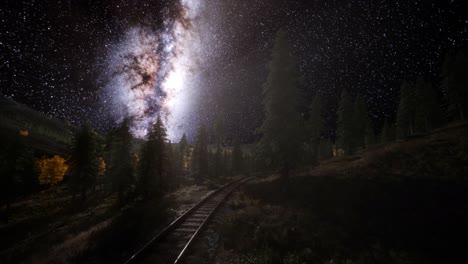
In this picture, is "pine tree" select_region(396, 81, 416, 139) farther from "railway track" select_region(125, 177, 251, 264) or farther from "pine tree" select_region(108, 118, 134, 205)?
"pine tree" select_region(108, 118, 134, 205)

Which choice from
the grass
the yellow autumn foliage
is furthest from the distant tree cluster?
the yellow autumn foliage

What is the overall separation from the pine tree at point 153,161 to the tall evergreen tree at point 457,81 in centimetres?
6147

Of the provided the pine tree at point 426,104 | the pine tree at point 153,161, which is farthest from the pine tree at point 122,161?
the pine tree at point 426,104

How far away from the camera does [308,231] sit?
11664 millimetres

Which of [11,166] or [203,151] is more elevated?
[203,151]

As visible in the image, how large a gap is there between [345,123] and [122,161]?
45.8 meters

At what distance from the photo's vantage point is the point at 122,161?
38281mm

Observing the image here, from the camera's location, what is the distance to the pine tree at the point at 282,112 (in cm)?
2211

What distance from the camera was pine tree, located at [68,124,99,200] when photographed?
135ft

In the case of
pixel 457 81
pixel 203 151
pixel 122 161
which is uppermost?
pixel 457 81

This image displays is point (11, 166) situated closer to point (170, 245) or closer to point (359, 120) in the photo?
point (170, 245)

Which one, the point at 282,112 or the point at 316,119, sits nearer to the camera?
the point at 282,112

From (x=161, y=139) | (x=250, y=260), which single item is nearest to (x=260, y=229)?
(x=250, y=260)

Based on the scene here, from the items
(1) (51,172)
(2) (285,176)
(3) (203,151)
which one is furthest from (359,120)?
(1) (51,172)
